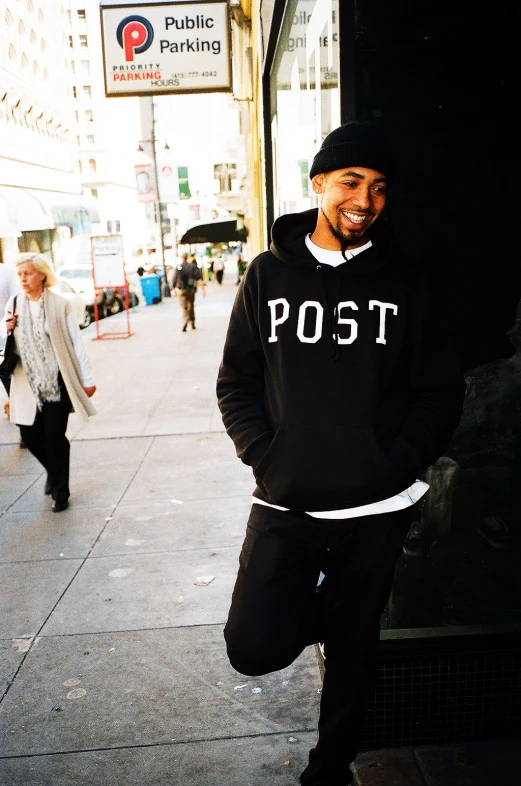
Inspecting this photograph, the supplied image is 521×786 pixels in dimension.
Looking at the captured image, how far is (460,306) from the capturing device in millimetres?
2965

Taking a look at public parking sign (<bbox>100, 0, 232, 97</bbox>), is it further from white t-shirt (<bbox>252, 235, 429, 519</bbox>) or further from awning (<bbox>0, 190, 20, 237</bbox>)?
awning (<bbox>0, 190, 20, 237</bbox>)

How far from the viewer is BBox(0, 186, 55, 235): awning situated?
1323 inches

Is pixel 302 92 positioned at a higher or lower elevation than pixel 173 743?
higher

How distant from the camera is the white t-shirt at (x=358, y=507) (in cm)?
232

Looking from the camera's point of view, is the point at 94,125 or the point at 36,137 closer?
the point at 36,137

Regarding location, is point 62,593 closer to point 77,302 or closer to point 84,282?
point 77,302

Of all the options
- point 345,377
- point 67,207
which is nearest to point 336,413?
point 345,377

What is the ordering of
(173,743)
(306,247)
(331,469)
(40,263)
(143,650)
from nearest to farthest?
(331,469) < (306,247) < (173,743) < (143,650) < (40,263)

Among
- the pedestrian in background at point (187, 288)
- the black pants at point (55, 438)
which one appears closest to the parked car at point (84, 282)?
the pedestrian in background at point (187, 288)

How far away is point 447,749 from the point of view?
2969 millimetres

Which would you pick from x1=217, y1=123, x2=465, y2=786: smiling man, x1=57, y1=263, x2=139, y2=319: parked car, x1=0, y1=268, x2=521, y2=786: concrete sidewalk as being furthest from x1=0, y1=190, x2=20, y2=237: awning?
x1=217, y1=123, x2=465, y2=786: smiling man

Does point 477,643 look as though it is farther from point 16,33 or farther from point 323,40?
point 16,33

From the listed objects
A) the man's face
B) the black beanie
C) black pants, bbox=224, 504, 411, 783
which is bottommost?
black pants, bbox=224, 504, 411, 783

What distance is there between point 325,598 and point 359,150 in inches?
52.7
